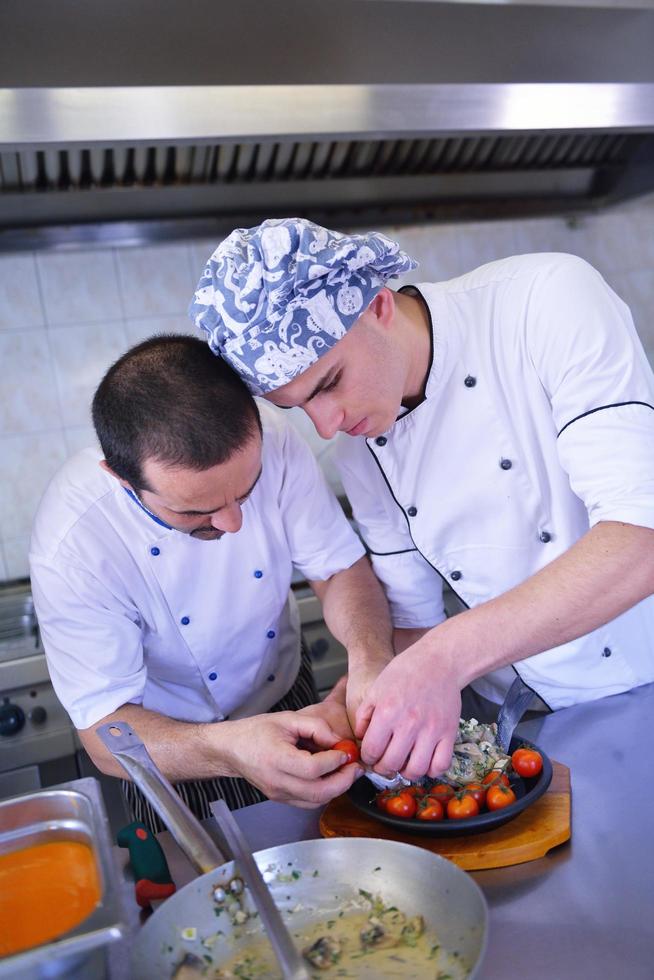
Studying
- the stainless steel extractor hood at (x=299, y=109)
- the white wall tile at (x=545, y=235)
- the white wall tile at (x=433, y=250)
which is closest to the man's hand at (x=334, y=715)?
the stainless steel extractor hood at (x=299, y=109)

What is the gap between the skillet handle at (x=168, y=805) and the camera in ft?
3.53

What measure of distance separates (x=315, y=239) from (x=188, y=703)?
0.98 meters

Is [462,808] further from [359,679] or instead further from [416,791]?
[359,679]

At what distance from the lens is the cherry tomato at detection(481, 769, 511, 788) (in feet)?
4.01

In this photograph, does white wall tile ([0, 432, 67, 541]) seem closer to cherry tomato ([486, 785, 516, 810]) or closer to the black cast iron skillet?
the black cast iron skillet

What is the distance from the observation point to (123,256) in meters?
2.98

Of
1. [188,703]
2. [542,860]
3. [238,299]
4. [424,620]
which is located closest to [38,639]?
[188,703]

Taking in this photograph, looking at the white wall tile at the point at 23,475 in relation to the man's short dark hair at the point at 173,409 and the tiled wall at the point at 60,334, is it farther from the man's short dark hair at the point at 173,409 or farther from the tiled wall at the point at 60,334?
the man's short dark hair at the point at 173,409

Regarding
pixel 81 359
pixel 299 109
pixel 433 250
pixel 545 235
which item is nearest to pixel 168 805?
pixel 299 109

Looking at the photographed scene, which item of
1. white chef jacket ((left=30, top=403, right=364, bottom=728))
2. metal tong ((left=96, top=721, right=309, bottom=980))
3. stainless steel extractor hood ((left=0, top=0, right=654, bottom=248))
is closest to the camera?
metal tong ((left=96, top=721, right=309, bottom=980))

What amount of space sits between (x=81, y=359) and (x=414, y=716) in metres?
2.13

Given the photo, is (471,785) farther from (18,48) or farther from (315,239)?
(18,48)

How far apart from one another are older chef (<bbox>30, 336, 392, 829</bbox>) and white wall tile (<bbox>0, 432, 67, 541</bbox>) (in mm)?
1202

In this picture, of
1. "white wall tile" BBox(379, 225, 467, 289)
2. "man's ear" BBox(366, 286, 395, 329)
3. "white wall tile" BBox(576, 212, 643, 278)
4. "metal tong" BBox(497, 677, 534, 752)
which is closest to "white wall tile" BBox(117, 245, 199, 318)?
"white wall tile" BBox(379, 225, 467, 289)
